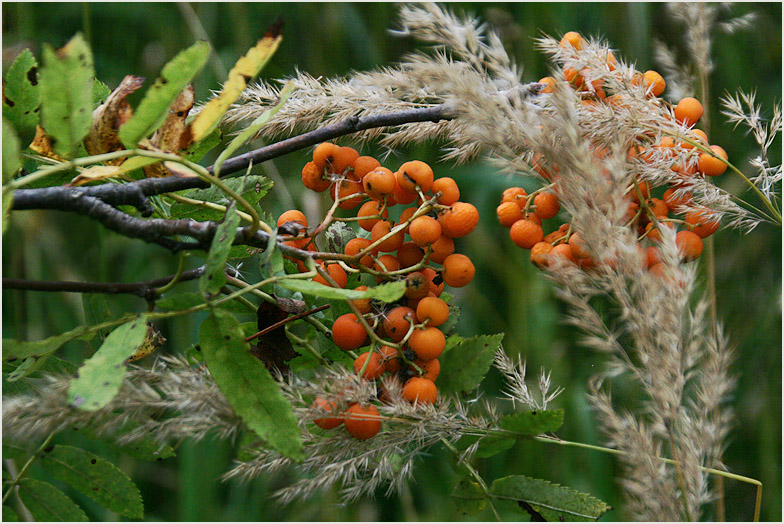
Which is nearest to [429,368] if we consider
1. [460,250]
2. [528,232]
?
[528,232]

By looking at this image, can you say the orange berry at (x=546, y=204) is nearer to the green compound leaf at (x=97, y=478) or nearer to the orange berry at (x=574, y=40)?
the orange berry at (x=574, y=40)

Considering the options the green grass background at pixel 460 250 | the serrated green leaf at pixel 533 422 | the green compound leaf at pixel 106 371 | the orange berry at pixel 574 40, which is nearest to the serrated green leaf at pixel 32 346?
the green compound leaf at pixel 106 371

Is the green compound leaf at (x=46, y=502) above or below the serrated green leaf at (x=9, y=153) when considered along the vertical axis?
below

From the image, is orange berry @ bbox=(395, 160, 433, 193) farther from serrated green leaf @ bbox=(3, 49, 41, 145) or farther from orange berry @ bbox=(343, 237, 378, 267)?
serrated green leaf @ bbox=(3, 49, 41, 145)

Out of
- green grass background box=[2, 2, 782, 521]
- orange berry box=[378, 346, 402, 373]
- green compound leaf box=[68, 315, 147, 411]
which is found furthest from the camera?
green grass background box=[2, 2, 782, 521]

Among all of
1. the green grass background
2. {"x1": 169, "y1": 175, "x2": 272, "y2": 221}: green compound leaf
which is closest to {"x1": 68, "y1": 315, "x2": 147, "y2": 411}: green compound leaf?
{"x1": 169, "y1": 175, "x2": 272, "y2": 221}: green compound leaf

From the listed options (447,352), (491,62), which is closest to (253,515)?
(447,352)
